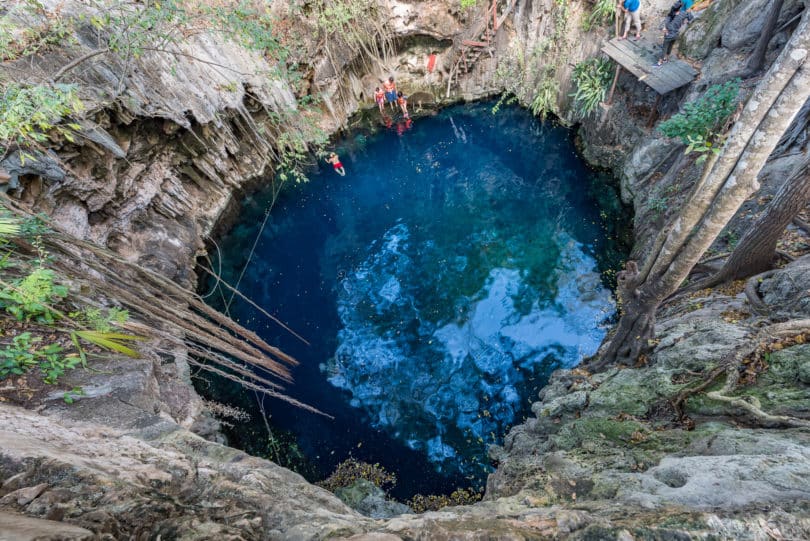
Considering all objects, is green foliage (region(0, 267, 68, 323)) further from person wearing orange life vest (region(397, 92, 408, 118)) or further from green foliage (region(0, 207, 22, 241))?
person wearing orange life vest (region(397, 92, 408, 118))

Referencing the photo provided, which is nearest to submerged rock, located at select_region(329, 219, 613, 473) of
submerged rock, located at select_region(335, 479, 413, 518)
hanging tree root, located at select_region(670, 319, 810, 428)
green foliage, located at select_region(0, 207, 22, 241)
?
submerged rock, located at select_region(335, 479, 413, 518)

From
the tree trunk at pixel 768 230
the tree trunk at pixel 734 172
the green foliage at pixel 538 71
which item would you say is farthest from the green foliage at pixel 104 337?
the green foliage at pixel 538 71

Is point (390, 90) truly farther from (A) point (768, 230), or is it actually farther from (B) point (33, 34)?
(A) point (768, 230)

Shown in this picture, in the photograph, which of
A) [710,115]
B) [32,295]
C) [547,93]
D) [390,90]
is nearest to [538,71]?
[547,93]

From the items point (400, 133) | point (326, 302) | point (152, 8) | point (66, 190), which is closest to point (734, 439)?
point (326, 302)

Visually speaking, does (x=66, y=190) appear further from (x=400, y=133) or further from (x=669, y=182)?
(x=669, y=182)

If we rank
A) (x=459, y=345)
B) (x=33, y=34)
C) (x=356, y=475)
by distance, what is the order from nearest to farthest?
(x=33, y=34) < (x=356, y=475) < (x=459, y=345)
